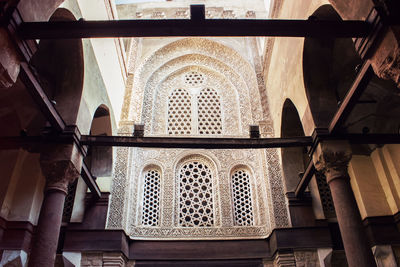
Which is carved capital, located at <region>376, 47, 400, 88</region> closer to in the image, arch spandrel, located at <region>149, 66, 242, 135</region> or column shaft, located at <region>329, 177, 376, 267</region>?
column shaft, located at <region>329, 177, 376, 267</region>

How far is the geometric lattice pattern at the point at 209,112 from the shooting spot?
10945mm

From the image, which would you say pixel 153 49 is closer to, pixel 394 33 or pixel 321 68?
pixel 321 68

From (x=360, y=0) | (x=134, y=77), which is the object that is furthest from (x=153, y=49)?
(x=360, y=0)

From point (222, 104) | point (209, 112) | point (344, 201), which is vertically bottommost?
point (344, 201)

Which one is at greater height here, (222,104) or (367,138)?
(222,104)

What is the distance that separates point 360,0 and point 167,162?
21.3 feet

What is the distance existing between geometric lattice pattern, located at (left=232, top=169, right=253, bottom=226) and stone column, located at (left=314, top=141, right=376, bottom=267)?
3301mm

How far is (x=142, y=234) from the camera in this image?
9094 mm

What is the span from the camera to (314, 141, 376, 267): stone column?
556 cm

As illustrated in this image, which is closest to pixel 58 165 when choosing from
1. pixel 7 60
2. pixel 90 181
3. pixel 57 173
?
pixel 57 173

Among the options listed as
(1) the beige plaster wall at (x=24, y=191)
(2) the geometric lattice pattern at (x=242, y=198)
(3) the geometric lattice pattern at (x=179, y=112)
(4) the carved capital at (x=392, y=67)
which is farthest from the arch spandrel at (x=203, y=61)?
(4) the carved capital at (x=392, y=67)

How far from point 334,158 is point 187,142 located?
8.40 feet

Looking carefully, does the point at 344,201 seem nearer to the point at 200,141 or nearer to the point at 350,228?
the point at 350,228

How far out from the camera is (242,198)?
9.84m
